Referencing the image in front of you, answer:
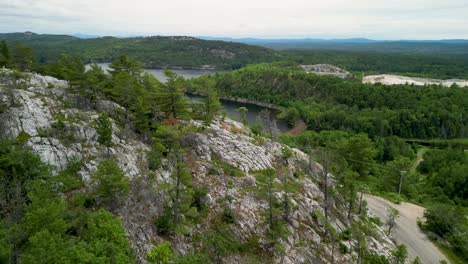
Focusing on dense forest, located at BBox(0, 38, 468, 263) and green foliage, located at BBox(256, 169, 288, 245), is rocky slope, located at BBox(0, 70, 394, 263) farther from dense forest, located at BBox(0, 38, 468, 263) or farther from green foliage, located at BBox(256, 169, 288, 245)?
dense forest, located at BBox(0, 38, 468, 263)

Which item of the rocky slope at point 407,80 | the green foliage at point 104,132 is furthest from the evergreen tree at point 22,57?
the rocky slope at point 407,80

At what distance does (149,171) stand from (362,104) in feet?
322

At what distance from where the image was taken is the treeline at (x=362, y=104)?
309 feet

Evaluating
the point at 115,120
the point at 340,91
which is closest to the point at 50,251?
the point at 115,120

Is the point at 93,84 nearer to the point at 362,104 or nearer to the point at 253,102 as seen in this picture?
the point at 362,104

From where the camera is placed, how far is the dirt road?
35378mm

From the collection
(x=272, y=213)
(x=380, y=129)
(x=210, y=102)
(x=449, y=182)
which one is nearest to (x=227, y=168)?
(x=272, y=213)

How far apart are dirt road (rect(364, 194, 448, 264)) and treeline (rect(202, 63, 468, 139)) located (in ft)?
162

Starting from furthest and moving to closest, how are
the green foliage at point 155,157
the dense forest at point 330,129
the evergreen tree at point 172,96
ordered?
the evergreen tree at point 172,96
the green foliage at point 155,157
the dense forest at point 330,129

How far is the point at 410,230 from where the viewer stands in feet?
130

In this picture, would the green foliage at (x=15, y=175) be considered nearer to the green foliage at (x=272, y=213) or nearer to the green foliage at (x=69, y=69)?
the green foliage at (x=69, y=69)

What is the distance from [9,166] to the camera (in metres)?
23.0

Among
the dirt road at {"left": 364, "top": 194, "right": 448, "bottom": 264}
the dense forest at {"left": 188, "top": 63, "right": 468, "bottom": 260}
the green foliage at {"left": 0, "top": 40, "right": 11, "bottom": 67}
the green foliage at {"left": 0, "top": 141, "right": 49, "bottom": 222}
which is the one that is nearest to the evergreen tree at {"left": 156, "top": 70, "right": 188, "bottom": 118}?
the dense forest at {"left": 188, "top": 63, "right": 468, "bottom": 260}

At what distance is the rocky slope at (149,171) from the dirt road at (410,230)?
349 centimetres
